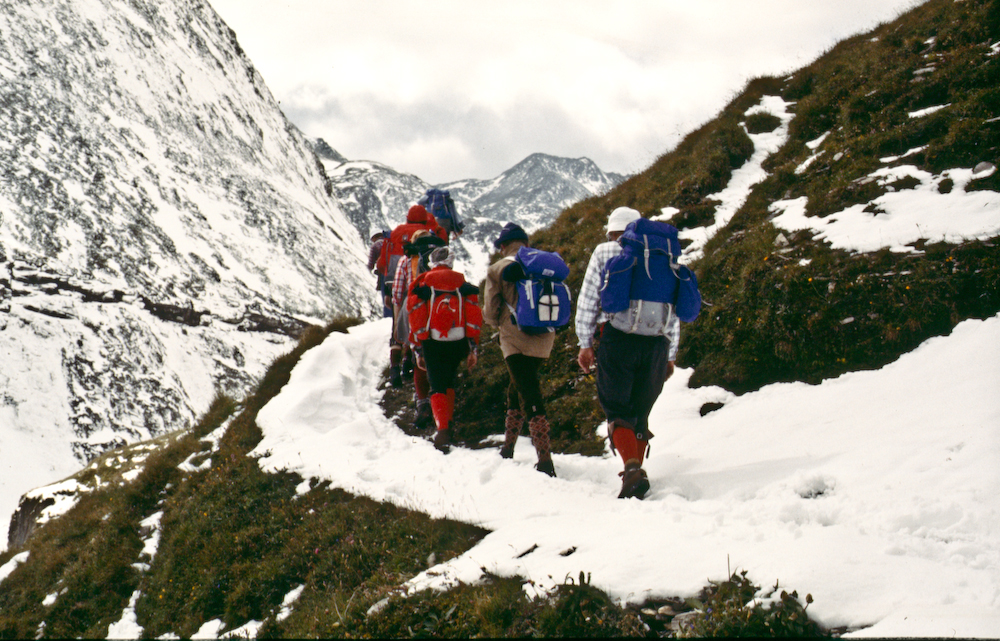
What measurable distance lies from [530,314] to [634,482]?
2.03m

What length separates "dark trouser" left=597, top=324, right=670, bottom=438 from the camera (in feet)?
16.6

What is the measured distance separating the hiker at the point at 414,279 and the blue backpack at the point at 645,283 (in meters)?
3.47

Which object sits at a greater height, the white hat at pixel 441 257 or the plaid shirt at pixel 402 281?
the plaid shirt at pixel 402 281

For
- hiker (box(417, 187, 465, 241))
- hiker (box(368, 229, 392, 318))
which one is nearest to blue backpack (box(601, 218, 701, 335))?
hiker (box(417, 187, 465, 241))

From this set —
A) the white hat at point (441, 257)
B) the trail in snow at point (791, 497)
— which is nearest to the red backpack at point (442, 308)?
the white hat at point (441, 257)

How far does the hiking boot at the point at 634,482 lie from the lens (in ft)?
16.1

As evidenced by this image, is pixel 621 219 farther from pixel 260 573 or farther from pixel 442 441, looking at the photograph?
pixel 260 573

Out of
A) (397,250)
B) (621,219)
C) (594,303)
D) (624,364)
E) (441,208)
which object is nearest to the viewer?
(624,364)

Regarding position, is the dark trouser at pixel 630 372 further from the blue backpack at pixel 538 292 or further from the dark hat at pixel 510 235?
the dark hat at pixel 510 235

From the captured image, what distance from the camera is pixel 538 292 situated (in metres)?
6.12

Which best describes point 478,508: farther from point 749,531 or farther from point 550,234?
point 550,234

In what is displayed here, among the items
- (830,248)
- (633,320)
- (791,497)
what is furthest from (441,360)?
(830,248)

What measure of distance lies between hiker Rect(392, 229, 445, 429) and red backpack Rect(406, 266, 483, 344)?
2.69 ft

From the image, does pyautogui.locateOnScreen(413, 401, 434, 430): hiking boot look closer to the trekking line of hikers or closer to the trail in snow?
the trekking line of hikers
